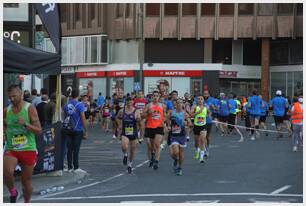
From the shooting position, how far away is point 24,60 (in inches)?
489

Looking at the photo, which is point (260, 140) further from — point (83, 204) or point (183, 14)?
Answer: point (183, 14)

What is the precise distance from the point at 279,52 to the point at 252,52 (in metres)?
2.04

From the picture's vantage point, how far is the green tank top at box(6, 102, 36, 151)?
9.88 metres

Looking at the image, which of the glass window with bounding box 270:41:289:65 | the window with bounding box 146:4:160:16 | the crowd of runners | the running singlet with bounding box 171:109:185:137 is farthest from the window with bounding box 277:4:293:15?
the running singlet with bounding box 171:109:185:137

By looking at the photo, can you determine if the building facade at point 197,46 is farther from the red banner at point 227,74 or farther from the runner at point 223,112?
the runner at point 223,112

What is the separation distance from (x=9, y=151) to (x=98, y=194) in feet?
8.48

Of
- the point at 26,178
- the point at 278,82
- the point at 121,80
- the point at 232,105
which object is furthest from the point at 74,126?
the point at 278,82

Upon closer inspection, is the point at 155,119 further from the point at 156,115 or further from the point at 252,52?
the point at 252,52

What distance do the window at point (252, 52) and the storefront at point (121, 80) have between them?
28.4 feet

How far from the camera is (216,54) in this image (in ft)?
192

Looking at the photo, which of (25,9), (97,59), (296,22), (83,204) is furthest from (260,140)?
(97,59)

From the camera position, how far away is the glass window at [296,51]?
5775cm

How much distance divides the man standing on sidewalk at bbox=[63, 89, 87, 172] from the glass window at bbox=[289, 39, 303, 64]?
145 ft

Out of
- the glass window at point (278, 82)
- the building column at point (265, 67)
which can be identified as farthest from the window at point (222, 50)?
the glass window at point (278, 82)
